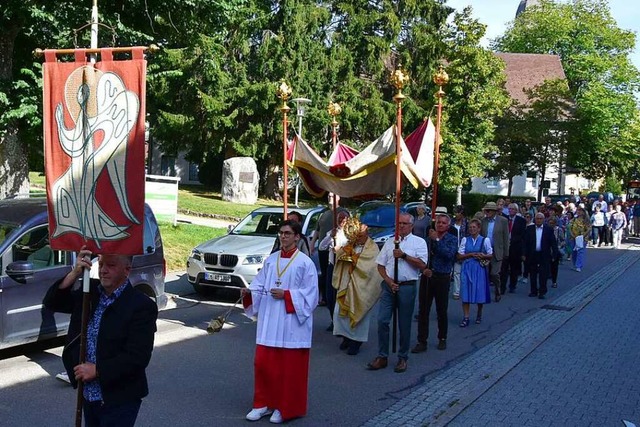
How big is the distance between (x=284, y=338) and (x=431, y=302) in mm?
3807

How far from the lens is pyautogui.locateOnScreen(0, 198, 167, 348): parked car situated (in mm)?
7395

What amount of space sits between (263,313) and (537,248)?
1000 centimetres

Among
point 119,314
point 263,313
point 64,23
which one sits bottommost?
point 263,313

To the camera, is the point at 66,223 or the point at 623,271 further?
the point at 623,271

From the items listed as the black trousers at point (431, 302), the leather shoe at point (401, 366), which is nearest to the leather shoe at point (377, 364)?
the leather shoe at point (401, 366)

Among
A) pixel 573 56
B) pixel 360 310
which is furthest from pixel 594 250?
pixel 573 56

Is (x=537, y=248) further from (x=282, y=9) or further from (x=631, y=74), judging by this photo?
(x=631, y=74)

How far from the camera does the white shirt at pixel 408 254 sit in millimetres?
7988

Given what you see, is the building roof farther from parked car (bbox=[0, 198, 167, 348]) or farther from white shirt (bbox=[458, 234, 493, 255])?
parked car (bbox=[0, 198, 167, 348])

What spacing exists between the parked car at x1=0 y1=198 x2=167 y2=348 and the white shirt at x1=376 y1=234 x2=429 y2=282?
379cm

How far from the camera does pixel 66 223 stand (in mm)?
4363

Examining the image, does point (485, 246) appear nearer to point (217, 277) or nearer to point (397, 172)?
point (397, 172)

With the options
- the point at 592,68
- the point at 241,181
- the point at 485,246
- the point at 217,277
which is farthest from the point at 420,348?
the point at 592,68

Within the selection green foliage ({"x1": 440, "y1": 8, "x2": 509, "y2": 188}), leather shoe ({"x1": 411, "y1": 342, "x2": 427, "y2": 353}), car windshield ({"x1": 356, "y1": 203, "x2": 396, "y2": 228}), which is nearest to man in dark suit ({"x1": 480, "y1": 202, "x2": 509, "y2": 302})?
car windshield ({"x1": 356, "y1": 203, "x2": 396, "y2": 228})
